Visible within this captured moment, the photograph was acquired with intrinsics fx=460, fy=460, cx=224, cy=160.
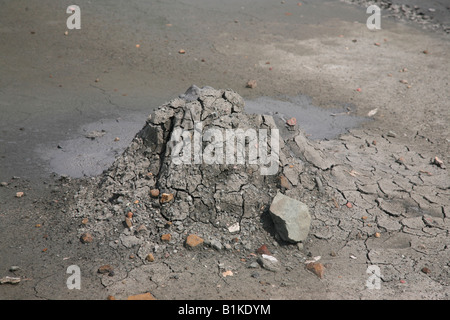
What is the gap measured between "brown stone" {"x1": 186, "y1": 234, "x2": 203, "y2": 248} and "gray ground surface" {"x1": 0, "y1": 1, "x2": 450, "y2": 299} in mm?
63

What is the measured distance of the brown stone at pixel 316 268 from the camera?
3482mm

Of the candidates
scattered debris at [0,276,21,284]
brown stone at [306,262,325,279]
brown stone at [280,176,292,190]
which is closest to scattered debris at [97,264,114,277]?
scattered debris at [0,276,21,284]

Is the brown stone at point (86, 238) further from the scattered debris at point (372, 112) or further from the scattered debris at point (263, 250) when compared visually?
the scattered debris at point (372, 112)

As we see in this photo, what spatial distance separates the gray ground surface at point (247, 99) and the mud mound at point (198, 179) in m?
0.11

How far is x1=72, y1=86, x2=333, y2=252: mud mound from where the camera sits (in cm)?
380

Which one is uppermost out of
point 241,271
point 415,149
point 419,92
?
point 419,92

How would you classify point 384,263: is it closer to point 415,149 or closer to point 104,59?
point 415,149

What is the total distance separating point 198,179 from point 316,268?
1.21 meters

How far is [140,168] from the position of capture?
4.12m

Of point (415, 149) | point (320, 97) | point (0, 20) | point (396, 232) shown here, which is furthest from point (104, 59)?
point (396, 232)

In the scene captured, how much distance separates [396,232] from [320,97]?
122 inches

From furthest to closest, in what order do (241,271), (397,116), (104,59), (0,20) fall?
(0,20)
(104,59)
(397,116)
(241,271)

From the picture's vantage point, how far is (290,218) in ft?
12.4

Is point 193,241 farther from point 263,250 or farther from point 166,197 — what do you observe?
point 263,250
